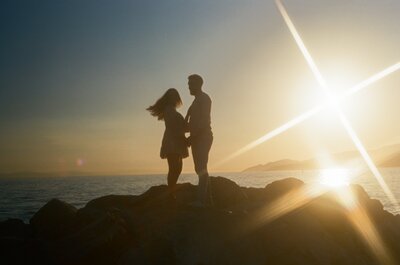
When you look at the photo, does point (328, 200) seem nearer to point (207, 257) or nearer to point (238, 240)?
point (238, 240)

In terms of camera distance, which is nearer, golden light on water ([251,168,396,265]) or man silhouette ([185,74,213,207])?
man silhouette ([185,74,213,207])

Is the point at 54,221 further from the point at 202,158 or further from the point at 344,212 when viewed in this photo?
the point at 344,212

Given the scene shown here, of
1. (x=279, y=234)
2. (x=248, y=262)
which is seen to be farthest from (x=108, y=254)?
(x=279, y=234)

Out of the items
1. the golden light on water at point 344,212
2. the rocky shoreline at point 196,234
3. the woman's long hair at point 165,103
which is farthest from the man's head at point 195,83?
the golden light on water at point 344,212

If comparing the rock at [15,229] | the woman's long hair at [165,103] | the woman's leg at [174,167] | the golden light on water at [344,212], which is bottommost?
the rock at [15,229]

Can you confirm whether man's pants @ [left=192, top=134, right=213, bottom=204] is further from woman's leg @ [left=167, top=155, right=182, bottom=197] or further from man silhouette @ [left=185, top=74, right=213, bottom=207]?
woman's leg @ [left=167, top=155, right=182, bottom=197]

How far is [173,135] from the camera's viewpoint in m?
11.3

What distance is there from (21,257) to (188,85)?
6030 millimetres

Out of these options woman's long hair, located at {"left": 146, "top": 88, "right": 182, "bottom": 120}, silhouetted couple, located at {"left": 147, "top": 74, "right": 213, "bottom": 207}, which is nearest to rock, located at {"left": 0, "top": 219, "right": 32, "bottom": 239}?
silhouetted couple, located at {"left": 147, "top": 74, "right": 213, "bottom": 207}

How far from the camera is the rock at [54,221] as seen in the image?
12682mm

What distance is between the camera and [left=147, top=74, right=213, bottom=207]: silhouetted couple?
10.9m

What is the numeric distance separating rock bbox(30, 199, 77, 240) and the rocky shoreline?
0.10ft

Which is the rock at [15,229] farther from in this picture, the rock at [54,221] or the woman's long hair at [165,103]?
the woman's long hair at [165,103]

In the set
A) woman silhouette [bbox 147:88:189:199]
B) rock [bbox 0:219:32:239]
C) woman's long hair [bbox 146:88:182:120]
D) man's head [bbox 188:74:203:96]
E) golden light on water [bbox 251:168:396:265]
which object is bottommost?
rock [bbox 0:219:32:239]
